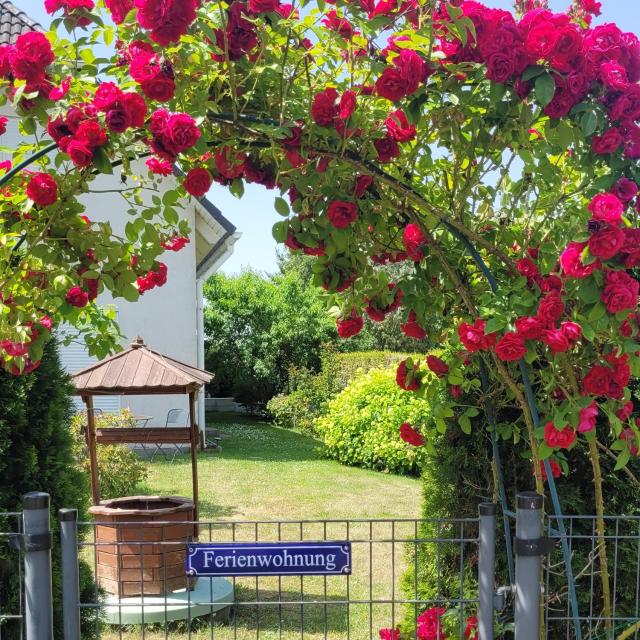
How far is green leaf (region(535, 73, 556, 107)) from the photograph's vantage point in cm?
196

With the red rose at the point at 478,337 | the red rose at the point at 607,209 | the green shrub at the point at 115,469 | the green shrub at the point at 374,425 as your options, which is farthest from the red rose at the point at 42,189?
the green shrub at the point at 374,425

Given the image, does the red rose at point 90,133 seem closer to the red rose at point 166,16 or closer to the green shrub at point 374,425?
the red rose at point 166,16

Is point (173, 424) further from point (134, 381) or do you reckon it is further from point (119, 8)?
point (119, 8)

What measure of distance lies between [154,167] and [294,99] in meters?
0.64

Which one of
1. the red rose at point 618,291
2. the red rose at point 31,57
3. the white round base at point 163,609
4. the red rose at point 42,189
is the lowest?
the white round base at point 163,609

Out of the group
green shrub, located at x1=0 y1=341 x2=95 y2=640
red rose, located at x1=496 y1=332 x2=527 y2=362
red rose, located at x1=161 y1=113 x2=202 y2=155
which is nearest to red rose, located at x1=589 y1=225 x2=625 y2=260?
red rose, located at x1=496 y1=332 x2=527 y2=362

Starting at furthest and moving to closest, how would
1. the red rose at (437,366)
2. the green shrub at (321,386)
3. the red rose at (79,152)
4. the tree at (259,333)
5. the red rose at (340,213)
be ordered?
1. the tree at (259,333)
2. the green shrub at (321,386)
3. the red rose at (437,366)
4. the red rose at (340,213)
5. the red rose at (79,152)

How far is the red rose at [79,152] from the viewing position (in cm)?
197

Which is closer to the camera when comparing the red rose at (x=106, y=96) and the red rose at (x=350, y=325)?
the red rose at (x=106, y=96)

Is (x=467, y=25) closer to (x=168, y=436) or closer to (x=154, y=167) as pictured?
(x=154, y=167)

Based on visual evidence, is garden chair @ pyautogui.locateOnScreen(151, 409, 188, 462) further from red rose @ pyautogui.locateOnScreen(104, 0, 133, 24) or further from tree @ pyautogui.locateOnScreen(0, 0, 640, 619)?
red rose @ pyautogui.locateOnScreen(104, 0, 133, 24)

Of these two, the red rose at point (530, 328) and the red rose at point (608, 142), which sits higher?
the red rose at point (608, 142)

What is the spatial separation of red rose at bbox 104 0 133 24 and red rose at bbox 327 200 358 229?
2.73 feet

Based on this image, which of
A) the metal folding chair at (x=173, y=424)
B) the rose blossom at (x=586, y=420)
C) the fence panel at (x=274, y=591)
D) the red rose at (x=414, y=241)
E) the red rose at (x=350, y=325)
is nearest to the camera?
the rose blossom at (x=586, y=420)
